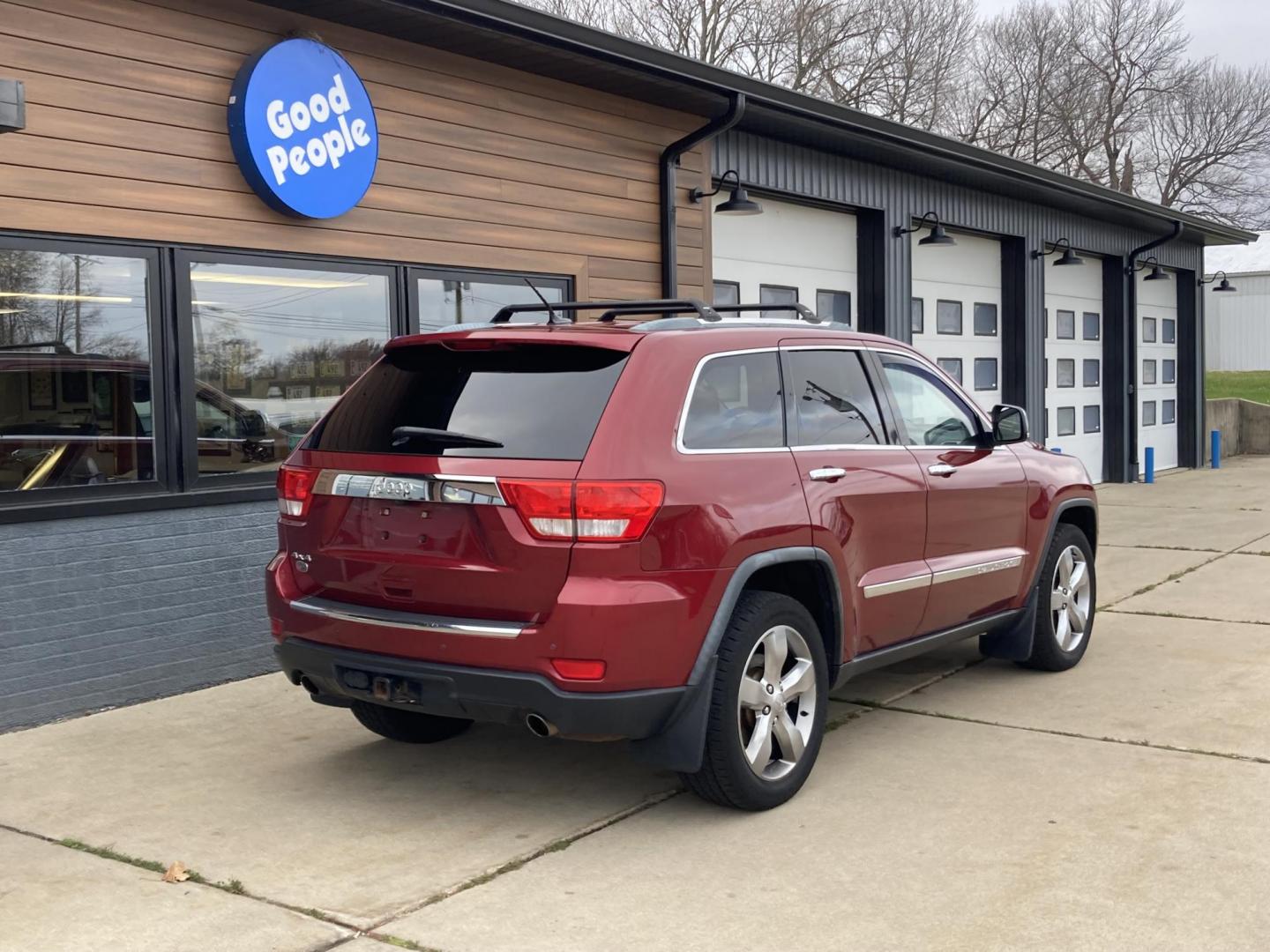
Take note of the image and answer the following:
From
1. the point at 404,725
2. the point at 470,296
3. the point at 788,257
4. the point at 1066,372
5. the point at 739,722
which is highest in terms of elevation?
the point at 788,257

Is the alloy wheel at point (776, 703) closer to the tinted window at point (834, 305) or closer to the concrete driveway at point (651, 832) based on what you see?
the concrete driveway at point (651, 832)

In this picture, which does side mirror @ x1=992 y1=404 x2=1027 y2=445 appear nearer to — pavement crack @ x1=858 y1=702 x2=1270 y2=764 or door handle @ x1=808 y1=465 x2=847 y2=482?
pavement crack @ x1=858 y1=702 x2=1270 y2=764

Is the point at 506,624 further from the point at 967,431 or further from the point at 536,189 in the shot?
the point at 536,189

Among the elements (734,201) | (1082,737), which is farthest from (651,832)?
(734,201)

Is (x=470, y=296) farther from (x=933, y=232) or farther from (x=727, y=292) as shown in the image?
(x=933, y=232)

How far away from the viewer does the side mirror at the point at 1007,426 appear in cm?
614

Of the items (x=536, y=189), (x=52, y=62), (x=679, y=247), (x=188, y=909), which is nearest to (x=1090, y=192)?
(x=679, y=247)

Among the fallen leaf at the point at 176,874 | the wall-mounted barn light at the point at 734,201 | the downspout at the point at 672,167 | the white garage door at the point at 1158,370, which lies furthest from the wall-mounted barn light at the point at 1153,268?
the fallen leaf at the point at 176,874

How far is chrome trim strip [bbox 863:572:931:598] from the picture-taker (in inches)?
202

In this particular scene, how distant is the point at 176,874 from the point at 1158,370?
18.1 meters

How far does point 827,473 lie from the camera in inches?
194

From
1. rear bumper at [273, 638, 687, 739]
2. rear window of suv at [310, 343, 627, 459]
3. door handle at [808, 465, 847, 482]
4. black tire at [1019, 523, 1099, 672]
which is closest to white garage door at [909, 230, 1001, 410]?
black tire at [1019, 523, 1099, 672]

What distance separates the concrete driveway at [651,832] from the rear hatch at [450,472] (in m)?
0.84

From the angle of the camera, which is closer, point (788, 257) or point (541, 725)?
point (541, 725)
